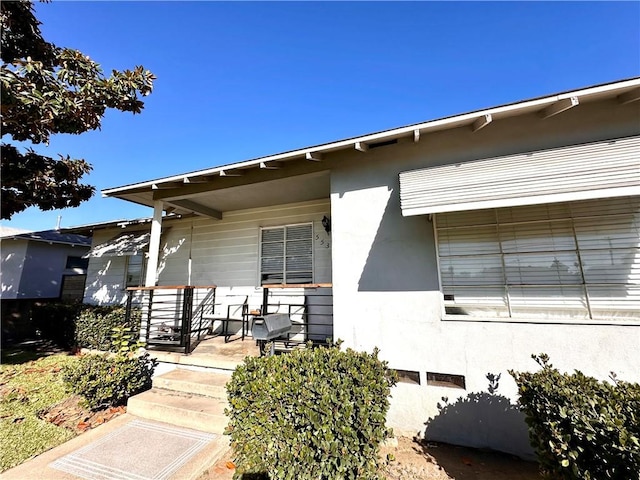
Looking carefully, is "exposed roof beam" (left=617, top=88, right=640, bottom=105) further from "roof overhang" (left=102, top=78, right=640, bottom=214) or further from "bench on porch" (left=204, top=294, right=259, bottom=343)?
"bench on porch" (left=204, top=294, right=259, bottom=343)

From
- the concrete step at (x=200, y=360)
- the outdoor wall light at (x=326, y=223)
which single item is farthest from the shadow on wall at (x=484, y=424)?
the outdoor wall light at (x=326, y=223)

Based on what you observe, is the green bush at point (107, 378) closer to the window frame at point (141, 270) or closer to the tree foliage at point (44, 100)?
the tree foliage at point (44, 100)

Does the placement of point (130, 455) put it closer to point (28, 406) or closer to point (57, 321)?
point (28, 406)

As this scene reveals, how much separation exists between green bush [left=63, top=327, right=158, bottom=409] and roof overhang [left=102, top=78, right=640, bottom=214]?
3.38 m

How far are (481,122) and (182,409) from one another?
5.96 meters

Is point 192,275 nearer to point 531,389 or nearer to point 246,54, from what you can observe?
point 246,54

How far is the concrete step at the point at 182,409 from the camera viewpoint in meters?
3.55

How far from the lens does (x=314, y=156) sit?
15.1ft

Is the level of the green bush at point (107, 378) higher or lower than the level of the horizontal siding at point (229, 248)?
lower

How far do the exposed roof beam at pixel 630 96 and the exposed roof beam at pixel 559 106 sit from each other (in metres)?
0.57

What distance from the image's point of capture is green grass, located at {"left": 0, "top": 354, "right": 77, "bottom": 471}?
3.28 m

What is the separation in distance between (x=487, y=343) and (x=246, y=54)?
8.82 m

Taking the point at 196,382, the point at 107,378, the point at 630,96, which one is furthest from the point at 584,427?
the point at 107,378


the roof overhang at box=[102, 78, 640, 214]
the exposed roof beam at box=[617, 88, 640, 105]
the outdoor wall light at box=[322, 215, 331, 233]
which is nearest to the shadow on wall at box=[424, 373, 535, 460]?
the roof overhang at box=[102, 78, 640, 214]
